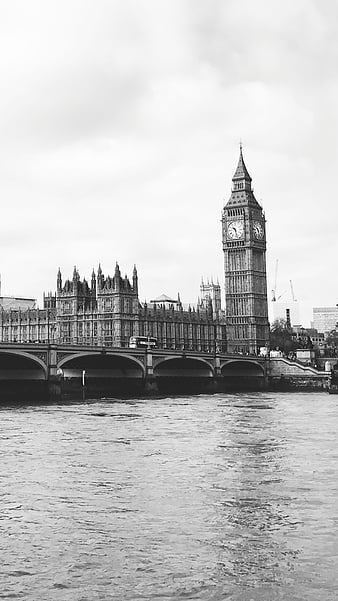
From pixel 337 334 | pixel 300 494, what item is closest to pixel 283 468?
pixel 300 494

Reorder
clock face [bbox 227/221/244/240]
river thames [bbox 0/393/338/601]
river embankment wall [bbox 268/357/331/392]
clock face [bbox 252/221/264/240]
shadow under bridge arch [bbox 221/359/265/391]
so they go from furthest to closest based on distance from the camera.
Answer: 1. clock face [bbox 252/221/264/240]
2. clock face [bbox 227/221/244/240]
3. shadow under bridge arch [bbox 221/359/265/391]
4. river embankment wall [bbox 268/357/331/392]
5. river thames [bbox 0/393/338/601]

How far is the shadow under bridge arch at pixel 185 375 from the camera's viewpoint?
343 feet

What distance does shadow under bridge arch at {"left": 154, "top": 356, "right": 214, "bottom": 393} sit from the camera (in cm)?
10462

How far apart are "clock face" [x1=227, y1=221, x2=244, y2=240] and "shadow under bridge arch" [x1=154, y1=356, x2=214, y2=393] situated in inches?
2282

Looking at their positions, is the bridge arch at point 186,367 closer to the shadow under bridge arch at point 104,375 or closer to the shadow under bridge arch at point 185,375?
the shadow under bridge arch at point 185,375

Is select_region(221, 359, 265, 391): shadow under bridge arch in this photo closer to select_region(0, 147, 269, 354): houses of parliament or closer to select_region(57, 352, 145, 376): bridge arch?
select_region(57, 352, 145, 376): bridge arch

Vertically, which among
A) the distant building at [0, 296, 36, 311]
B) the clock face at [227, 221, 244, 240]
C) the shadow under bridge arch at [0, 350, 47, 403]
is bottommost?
the shadow under bridge arch at [0, 350, 47, 403]

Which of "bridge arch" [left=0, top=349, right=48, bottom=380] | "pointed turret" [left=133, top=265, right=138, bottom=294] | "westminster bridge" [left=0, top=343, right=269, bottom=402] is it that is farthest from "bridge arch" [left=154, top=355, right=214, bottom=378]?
"pointed turret" [left=133, top=265, right=138, bottom=294]

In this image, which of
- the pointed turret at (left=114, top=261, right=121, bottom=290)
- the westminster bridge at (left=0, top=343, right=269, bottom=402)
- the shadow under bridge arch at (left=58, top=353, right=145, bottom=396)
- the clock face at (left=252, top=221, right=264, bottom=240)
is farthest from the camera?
the clock face at (left=252, top=221, right=264, bottom=240)

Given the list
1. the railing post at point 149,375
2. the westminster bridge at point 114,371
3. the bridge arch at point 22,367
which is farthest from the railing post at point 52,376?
the railing post at point 149,375

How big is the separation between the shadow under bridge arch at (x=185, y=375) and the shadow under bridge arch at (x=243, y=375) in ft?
19.5

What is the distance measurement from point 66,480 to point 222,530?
27.5 ft

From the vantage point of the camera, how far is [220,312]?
17838cm

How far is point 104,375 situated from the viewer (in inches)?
3814
